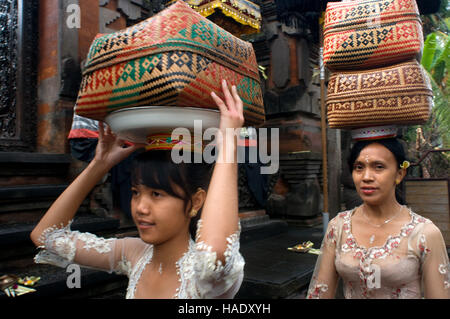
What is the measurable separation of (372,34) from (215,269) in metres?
1.32

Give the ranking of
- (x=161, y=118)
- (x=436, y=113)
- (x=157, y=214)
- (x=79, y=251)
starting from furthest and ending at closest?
(x=436, y=113) → (x=79, y=251) → (x=157, y=214) → (x=161, y=118)

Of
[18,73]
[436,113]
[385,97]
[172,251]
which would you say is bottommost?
[172,251]

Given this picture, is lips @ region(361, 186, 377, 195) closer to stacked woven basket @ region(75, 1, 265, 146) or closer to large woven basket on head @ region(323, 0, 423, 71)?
large woven basket on head @ region(323, 0, 423, 71)

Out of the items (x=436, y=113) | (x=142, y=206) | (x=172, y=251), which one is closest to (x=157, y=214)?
(x=142, y=206)

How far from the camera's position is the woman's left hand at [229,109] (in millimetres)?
1036

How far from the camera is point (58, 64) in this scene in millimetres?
3842

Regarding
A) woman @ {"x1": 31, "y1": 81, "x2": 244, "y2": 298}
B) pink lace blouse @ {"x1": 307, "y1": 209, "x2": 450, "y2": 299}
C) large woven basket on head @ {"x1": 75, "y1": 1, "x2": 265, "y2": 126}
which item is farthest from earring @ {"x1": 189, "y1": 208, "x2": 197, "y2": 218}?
pink lace blouse @ {"x1": 307, "y1": 209, "x2": 450, "y2": 299}

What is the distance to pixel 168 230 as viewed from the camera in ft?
3.91

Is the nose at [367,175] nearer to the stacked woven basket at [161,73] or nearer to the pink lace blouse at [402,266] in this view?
the pink lace blouse at [402,266]

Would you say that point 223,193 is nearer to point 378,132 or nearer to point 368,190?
point 368,190

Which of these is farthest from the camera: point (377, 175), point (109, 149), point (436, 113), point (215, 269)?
point (436, 113)

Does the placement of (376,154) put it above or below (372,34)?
below
